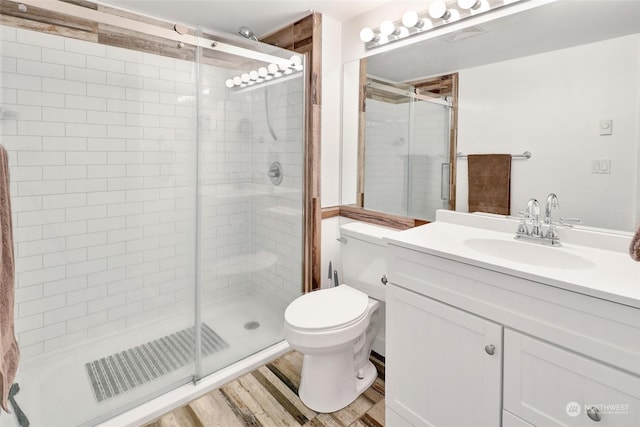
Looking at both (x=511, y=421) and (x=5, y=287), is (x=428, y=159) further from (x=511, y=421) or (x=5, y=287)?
(x=5, y=287)

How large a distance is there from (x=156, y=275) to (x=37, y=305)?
64 cm

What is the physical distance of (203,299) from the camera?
2004 millimetres

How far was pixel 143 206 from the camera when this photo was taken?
2.22m

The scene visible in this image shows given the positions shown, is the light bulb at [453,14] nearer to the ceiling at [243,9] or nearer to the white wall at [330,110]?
the ceiling at [243,9]

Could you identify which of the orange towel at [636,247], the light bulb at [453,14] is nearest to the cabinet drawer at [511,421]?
the orange towel at [636,247]

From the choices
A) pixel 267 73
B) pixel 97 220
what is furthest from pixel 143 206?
pixel 267 73

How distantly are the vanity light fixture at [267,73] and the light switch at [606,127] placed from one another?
5.43ft

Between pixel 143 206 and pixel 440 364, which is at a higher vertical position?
pixel 143 206

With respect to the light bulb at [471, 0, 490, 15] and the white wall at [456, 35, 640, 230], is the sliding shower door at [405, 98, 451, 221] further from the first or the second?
the light bulb at [471, 0, 490, 15]

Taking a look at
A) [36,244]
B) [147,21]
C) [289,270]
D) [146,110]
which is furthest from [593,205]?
[36,244]

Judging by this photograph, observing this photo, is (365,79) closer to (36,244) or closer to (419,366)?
(419,366)

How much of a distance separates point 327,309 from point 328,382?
36cm

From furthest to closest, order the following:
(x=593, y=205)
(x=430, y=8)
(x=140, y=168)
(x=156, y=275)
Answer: (x=156, y=275)
(x=140, y=168)
(x=430, y=8)
(x=593, y=205)

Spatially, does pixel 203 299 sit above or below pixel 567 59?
below
